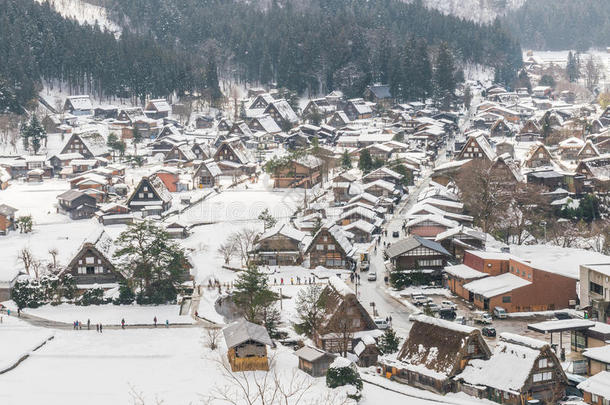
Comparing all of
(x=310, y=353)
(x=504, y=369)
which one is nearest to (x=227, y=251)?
(x=310, y=353)

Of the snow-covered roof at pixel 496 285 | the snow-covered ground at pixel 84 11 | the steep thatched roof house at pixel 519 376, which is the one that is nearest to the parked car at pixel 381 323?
the snow-covered roof at pixel 496 285

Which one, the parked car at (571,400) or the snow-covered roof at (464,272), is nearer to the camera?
the parked car at (571,400)

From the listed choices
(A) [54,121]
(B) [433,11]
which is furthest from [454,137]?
(B) [433,11]

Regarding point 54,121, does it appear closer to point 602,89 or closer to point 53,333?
point 53,333

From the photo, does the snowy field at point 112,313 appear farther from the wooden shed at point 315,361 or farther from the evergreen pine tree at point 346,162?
the evergreen pine tree at point 346,162

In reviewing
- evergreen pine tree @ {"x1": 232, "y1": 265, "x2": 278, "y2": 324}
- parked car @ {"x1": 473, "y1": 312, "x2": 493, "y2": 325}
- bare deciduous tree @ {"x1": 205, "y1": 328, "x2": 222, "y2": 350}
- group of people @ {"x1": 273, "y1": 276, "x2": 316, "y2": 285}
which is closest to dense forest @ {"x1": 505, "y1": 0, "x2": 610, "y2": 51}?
group of people @ {"x1": 273, "y1": 276, "x2": 316, "y2": 285}

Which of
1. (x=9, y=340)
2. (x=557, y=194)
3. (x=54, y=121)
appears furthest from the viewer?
(x=54, y=121)
